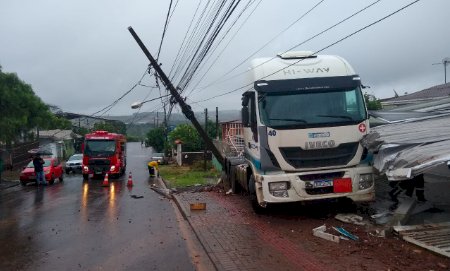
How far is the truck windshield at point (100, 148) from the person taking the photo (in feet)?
95.0

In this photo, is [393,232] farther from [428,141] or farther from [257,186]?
[257,186]

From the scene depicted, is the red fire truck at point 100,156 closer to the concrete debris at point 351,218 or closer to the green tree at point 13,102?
the green tree at point 13,102

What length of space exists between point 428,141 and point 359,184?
210 cm

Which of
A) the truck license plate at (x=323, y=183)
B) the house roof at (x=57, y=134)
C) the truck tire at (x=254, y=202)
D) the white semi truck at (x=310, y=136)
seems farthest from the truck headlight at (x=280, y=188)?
the house roof at (x=57, y=134)

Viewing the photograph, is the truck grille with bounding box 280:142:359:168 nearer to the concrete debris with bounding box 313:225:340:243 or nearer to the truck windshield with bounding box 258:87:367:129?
the truck windshield with bounding box 258:87:367:129

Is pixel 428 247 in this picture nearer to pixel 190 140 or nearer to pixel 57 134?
pixel 190 140

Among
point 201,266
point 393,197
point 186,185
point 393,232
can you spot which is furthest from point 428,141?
point 186,185

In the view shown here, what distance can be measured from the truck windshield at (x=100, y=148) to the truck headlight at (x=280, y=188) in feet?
67.9

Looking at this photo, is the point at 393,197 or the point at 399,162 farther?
the point at 393,197

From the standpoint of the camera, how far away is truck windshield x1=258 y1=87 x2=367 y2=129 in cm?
1017

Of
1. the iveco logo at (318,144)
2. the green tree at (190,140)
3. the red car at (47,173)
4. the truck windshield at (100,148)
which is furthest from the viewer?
the green tree at (190,140)

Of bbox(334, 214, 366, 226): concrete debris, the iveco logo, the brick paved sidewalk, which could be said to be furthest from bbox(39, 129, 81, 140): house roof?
bbox(334, 214, 366, 226): concrete debris

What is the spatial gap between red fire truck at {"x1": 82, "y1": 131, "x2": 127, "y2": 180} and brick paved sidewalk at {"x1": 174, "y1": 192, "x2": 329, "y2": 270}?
1698 cm

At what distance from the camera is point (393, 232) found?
319 inches
